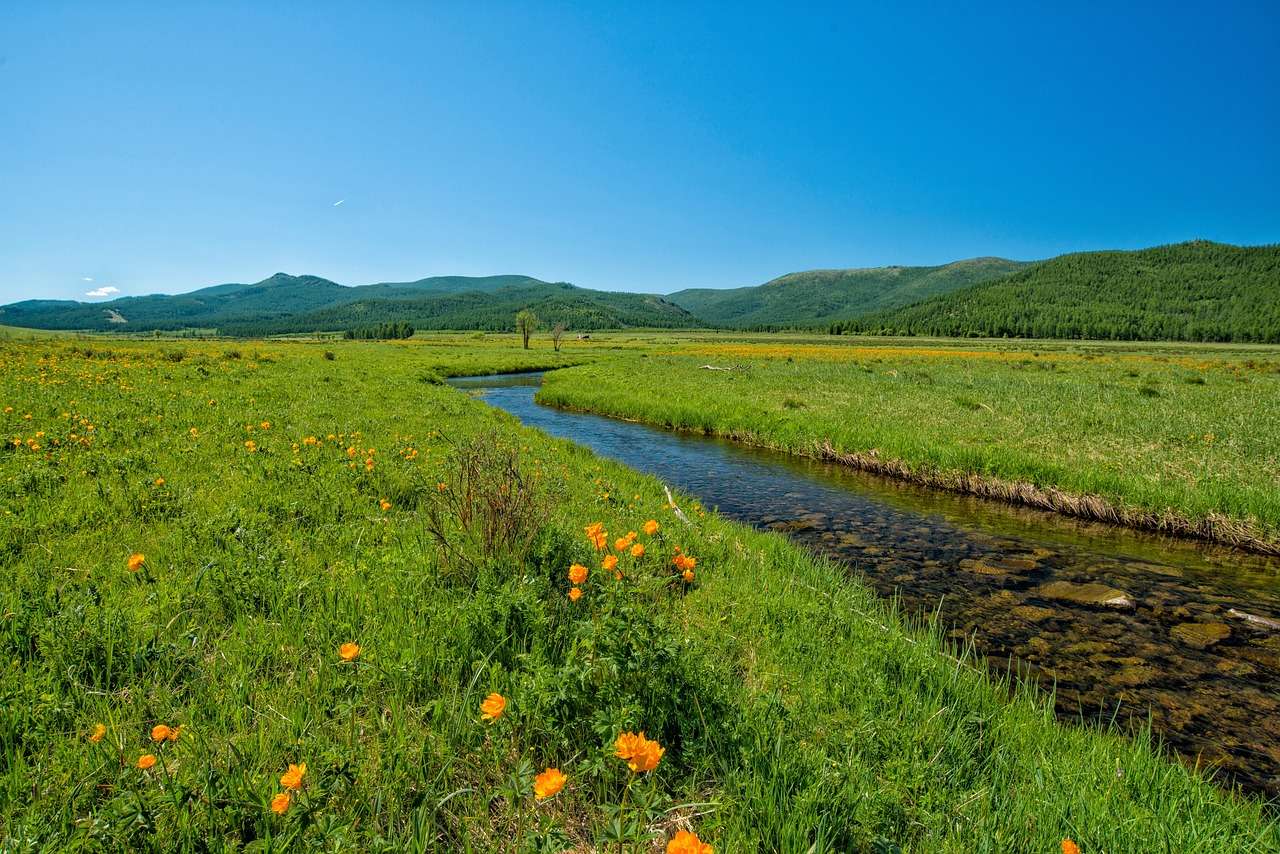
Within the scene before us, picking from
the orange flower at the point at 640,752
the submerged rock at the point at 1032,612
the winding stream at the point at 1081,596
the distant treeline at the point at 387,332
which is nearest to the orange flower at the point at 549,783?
the orange flower at the point at 640,752

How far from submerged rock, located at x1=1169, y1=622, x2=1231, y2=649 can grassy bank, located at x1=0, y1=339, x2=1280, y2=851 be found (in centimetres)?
416

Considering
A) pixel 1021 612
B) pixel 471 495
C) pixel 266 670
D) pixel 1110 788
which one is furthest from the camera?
pixel 1021 612

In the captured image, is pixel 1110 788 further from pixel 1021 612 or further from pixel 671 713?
pixel 1021 612

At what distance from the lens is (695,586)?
5906 mm

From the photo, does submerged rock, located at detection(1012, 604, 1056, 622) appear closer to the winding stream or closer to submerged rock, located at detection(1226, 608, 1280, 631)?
the winding stream

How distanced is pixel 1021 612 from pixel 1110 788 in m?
4.90

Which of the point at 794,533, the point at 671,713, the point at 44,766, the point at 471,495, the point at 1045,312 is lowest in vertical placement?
the point at 794,533

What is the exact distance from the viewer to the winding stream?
5371 mm

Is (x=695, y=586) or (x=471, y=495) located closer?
(x=471, y=495)

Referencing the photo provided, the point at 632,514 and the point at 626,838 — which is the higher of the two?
the point at 626,838

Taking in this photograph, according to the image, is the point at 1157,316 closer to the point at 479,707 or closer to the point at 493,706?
the point at 479,707

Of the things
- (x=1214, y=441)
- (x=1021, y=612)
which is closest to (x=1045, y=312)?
(x=1214, y=441)

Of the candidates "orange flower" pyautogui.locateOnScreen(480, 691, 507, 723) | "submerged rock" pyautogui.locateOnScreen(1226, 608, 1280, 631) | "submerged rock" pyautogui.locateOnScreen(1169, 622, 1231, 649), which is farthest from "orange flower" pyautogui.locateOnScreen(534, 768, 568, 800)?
"submerged rock" pyautogui.locateOnScreen(1226, 608, 1280, 631)

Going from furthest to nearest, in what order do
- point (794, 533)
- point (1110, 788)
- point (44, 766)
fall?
point (794, 533) < point (1110, 788) < point (44, 766)
